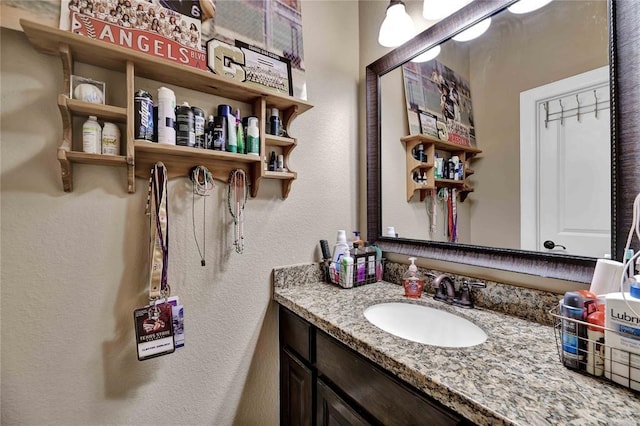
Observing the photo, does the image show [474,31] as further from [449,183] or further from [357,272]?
[357,272]

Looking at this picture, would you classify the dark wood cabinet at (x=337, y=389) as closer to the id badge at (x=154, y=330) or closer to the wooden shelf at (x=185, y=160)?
the id badge at (x=154, y=330)

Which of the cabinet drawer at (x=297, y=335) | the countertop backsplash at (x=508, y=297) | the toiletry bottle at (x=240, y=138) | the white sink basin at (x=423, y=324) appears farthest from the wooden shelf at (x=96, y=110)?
the white sink basin at (x=423, y=324)

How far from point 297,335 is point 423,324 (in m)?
0.49

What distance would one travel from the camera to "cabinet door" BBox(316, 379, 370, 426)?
2.64ft

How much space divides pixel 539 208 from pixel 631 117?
1.02ft

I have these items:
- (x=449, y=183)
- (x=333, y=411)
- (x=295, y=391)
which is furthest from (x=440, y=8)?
(x=295, y=391)

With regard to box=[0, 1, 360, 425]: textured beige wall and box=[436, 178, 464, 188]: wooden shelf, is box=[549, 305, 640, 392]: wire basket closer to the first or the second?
box=[436, 178, 464, 188]: wooden shelf

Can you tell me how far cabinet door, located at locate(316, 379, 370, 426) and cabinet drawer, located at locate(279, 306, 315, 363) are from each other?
0.37 feet

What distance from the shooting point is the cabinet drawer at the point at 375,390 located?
610 millimetres

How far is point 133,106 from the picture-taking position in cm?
86

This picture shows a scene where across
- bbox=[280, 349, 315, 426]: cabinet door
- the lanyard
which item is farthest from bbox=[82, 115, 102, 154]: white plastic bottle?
bbox=[280, 349, 315, 426]: cabinet door

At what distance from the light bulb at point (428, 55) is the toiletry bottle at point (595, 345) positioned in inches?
43.0

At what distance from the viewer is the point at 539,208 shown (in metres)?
0.90

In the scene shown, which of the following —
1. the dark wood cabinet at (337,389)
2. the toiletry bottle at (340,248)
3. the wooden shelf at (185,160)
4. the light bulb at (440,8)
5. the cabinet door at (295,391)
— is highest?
the light bulb at (440,8)
